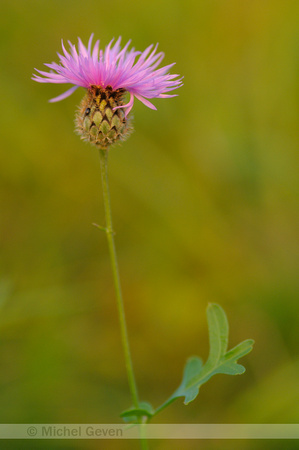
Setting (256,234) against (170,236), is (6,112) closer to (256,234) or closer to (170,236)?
(170,236)

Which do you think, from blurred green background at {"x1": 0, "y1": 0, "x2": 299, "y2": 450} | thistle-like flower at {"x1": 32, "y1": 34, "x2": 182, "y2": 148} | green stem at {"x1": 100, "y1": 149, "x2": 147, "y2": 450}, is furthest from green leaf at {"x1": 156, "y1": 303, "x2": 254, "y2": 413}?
blurred green background at {"x1": 0, "y1": 0, "x2": 299, "y2": 450}

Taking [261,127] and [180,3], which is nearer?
[261,127]

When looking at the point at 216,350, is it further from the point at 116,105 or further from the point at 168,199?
the point at 168,199

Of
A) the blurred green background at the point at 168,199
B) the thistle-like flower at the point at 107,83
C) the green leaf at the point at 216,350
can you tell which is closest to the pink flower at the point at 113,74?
the thistle-like flower at the point at 107,83

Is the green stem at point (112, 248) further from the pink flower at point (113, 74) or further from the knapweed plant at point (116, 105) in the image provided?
the pink flower at point (113, 74)

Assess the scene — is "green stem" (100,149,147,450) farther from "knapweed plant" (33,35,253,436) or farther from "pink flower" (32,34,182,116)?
"pink flower" (32,34,182,116)

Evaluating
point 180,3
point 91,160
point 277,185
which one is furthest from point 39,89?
point 277,185
